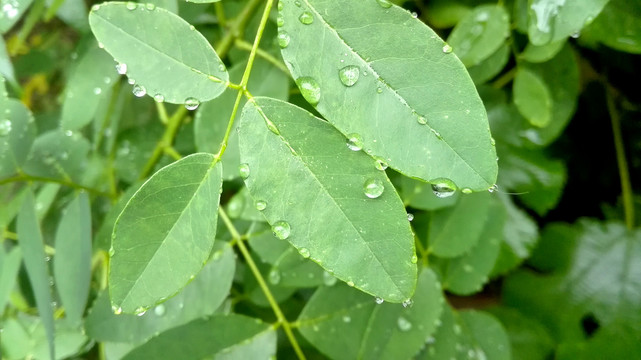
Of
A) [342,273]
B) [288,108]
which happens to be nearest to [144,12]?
[288,108]

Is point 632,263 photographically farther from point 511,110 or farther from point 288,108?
point 288,108

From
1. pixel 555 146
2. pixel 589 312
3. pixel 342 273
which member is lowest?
pixel 589 312

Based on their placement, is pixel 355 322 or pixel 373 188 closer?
pixel 373 188

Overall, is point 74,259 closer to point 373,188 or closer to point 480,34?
point 373,188

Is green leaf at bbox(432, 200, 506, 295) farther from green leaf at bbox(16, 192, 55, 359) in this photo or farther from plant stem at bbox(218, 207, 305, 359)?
green leaf at bbox(16, 192, 55, 359)

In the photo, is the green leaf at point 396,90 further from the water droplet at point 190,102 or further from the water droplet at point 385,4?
the water droplet at point 190,102

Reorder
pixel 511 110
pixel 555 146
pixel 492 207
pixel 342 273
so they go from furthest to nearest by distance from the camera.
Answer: pixel 555 146, pixel 511 110, pixel 492 207, pixel 342 273

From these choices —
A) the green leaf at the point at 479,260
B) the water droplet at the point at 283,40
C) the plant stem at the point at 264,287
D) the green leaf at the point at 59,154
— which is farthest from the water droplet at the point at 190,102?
the green leaf at the point at 479,260

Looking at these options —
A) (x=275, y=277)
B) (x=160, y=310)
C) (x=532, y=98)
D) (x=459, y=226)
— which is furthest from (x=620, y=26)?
(x=160, y=310)

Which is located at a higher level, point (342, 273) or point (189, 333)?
point (342, 273)
